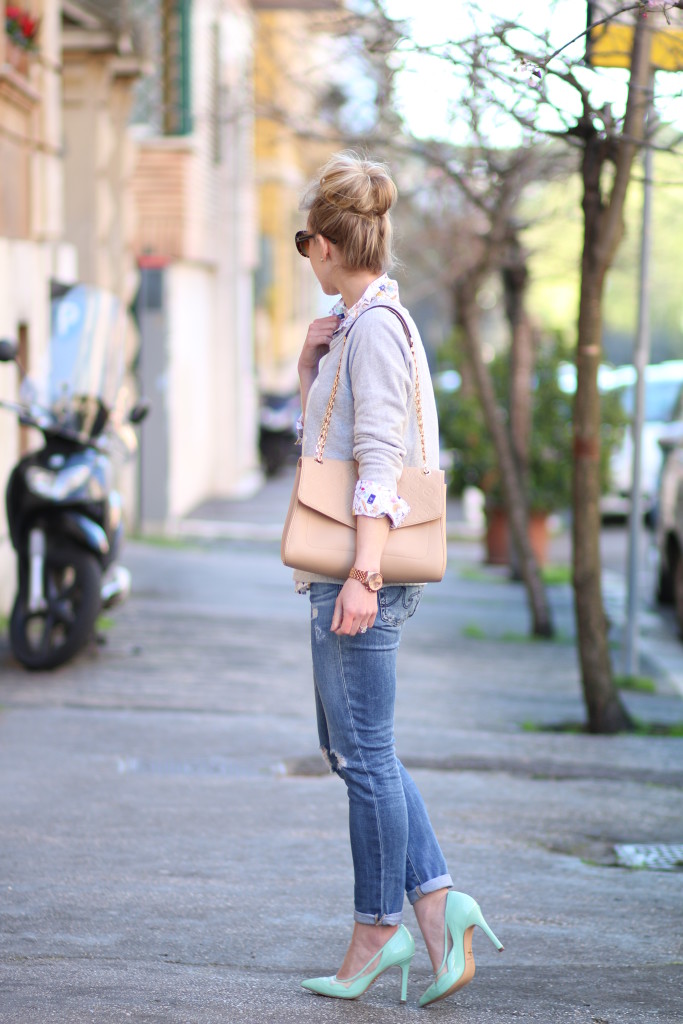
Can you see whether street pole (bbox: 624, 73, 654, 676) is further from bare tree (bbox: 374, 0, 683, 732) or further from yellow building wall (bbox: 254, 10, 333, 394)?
yellow building wall (bbox: 254, 10, 333, 394)

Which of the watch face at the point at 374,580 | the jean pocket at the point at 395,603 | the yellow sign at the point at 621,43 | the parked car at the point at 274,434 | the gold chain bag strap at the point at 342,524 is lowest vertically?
the parked car at the point at 274,434

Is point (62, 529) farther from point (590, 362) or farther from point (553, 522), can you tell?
point (553, 522)

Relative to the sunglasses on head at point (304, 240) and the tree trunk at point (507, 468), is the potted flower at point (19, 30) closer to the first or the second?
the tree trunk at point (507, 468)

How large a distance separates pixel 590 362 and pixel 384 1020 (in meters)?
4.44

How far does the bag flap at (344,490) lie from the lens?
3.28 meters

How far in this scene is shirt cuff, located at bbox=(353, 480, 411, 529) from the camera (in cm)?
321

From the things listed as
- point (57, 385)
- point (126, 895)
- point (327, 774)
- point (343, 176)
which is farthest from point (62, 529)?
point (343, 176)

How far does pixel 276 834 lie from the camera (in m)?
4.96

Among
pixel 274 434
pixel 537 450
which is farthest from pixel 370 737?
pixel 274 434

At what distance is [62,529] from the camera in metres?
7.46

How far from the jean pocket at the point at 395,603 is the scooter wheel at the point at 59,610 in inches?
167

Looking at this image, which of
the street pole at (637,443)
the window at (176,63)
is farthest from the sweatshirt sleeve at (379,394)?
the window at (176,63)

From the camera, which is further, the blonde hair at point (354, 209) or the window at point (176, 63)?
the window at point (176, 63)

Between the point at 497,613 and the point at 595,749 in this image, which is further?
the point at 497,613
